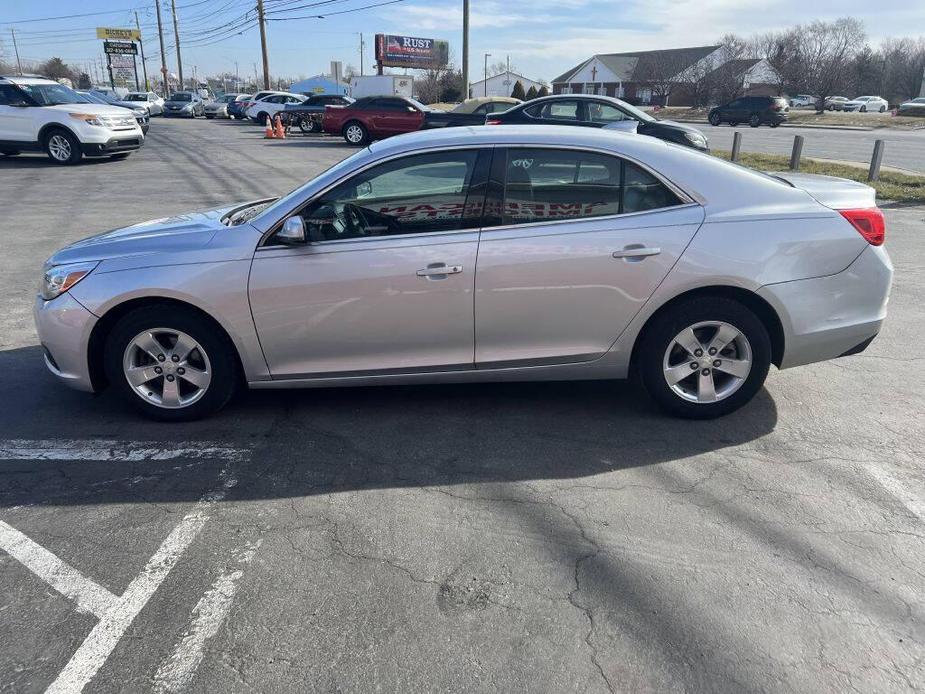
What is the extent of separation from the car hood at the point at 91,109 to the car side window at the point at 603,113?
37.7 ft

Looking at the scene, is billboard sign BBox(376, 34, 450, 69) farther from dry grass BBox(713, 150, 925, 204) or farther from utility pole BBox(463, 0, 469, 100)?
dry grass BBox(713, 150, 925, 204)

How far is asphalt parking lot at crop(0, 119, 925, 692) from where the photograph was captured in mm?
2438

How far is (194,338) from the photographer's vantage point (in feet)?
13.4

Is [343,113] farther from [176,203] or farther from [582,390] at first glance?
[582,390]

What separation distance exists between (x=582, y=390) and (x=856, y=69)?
83.9 m

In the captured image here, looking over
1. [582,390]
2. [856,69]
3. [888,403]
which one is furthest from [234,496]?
[856,69]

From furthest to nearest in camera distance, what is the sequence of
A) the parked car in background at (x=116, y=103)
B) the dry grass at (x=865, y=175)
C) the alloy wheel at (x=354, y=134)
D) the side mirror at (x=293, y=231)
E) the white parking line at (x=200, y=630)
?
the alloy wheel at (x=354, y=134)
the parked car in background at (x=116, y=103)
the dry grass at (x=865, y=175)
the side mirror at (x=293, y=231)
the white parking line at (x=200, y=630)

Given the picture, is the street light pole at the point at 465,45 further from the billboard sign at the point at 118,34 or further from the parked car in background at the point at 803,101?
the billboard sign at the point at 118,34

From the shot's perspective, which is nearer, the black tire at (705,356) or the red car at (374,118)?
the black tire at (705,356)

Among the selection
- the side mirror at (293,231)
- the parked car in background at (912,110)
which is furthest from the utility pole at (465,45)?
the parked car in background at (912,110)

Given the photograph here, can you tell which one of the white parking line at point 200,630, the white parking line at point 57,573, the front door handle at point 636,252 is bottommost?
the white parking line at point 57,573

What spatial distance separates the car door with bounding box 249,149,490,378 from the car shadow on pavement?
403 millimetres

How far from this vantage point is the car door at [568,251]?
3898 mm

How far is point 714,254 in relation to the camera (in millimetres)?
3906
